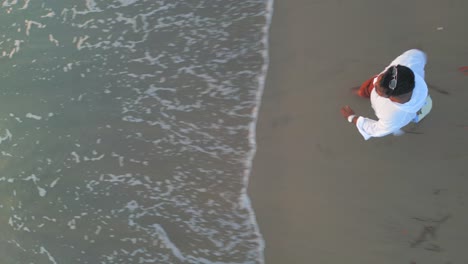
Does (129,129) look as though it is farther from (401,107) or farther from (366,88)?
(401,107)

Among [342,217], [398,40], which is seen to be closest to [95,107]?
[342,217]

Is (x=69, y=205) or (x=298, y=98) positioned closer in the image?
(x=298, y=98)

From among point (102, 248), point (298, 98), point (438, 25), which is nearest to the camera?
point (438, 25)

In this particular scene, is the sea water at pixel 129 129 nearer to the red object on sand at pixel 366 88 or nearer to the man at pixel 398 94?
the red object on sand at pixel 366 88

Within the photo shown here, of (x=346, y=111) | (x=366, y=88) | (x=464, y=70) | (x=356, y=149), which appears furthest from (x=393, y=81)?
(x=464, y=70)

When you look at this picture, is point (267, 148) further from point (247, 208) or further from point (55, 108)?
point (55, 108)

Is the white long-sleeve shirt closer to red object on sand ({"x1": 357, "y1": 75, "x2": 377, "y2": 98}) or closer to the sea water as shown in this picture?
red object on sand ({"x1": 357, "y1": 75, "x2": 377, "y2": 98})

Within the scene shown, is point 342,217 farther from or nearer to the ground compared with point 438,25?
nearer to the ground
